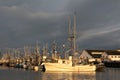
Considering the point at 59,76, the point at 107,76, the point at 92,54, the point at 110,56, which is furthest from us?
the point at 92,54

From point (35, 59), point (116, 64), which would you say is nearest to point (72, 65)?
point (35, 59)

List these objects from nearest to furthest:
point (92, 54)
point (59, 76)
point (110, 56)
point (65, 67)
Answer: point (59, 76) < point (65, 67) < point (110, 56) < point (92, 54)

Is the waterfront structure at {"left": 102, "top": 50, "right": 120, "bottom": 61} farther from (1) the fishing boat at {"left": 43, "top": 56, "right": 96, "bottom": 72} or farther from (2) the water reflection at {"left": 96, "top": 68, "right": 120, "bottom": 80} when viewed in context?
(2) the water reflection at {"left": 96, "top": 68, "right": 120, "bottom": 80}

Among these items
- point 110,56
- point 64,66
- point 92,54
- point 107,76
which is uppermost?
point 92,54

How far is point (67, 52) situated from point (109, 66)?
43079 millimetres

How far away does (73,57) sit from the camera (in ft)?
301

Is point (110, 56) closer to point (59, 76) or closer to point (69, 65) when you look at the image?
point (69, 65)

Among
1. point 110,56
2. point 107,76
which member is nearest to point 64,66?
point 107,76

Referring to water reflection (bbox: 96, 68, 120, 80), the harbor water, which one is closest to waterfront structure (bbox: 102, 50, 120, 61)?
water reflection (bbox: 96, 68, 120, 80)

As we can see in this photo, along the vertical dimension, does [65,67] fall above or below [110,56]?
below

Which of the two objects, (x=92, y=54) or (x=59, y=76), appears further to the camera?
(x=92, y=54)

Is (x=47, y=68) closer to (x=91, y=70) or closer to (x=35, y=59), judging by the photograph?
(x=91, y=70)

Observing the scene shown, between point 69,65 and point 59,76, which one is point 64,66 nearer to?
Answer: point 69,65

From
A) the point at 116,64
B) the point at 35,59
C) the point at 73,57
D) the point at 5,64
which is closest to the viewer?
the point at 73,57
